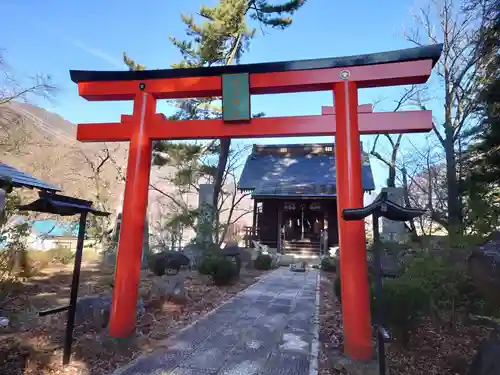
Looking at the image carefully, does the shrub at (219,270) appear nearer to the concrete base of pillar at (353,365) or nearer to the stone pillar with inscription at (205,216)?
the stone pillar with inscription at (205,216)

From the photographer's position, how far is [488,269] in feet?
13.6

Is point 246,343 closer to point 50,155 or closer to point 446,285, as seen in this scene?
point 446,285

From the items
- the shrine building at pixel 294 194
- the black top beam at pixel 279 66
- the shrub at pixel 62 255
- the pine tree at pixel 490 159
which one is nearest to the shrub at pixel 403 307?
the pine tree at pixel 490 159

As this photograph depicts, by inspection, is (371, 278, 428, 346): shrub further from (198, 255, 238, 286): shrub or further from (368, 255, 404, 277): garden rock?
(198, 255, 238, 286): shrub

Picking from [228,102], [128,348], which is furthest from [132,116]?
[128,348]

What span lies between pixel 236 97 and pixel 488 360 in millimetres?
4499

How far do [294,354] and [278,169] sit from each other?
53.7ft

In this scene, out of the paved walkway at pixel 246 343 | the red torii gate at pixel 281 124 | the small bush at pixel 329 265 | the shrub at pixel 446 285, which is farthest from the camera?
the small bush at pixel 329 265

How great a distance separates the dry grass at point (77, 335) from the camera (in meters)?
3.70

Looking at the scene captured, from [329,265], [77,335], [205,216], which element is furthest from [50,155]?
[329,265]

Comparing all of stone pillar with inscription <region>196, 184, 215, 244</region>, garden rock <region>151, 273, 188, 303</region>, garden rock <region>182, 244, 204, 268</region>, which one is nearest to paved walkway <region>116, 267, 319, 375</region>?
garden rock <region>151, 273, 188, 303</region>

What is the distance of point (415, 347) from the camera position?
15.5 ft

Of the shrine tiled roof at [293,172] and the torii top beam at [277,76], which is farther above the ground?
the shrine tiled roof at [293,172]

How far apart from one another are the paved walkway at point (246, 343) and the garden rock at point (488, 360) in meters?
1.73
